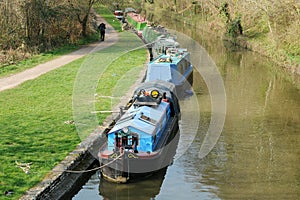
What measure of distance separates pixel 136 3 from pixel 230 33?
142ft

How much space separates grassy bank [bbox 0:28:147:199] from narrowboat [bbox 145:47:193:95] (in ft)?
5.69

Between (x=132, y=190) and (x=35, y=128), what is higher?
(x=35, y=128)

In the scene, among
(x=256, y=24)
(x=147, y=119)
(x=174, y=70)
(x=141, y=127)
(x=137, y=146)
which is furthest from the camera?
(x=256, y=24)

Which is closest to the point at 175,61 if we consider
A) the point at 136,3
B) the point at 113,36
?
the point at 113,36

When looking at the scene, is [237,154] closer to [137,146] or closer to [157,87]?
[157,87]

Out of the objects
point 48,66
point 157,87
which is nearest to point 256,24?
point 48,66

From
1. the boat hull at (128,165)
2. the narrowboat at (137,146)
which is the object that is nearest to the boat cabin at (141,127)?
the narrowboat at (137,146)

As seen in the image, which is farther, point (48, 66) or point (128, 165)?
point (48, 66)

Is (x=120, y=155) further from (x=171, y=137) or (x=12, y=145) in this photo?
(x=171, y=137)

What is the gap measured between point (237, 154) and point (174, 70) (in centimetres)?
763

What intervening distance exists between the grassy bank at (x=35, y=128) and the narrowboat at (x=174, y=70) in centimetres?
173

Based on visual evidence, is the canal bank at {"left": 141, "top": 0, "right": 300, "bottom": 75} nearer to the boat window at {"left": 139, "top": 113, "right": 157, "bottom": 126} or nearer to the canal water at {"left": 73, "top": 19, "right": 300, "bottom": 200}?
the canal water at {"left": 73, "top": 19, "right": 300, "bottom": 200}

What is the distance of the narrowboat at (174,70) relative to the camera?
2016cm

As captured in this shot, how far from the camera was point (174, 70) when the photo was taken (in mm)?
20875
